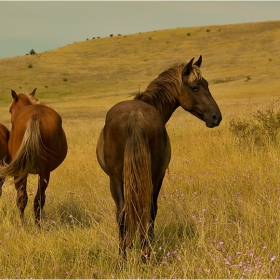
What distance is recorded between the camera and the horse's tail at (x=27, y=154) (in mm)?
5980

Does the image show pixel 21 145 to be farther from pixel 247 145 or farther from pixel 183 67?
pixel 247 145

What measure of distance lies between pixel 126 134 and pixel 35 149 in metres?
2.17

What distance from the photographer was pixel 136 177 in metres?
4.18

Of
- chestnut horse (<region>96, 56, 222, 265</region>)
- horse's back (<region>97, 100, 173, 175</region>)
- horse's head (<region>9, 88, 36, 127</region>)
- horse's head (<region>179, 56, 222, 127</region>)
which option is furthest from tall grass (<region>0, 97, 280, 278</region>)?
horse's head (<region>9, 88, 36, 127</region>)

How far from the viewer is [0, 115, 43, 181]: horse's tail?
19.6ft

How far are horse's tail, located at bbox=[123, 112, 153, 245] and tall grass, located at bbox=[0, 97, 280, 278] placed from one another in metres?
0.27

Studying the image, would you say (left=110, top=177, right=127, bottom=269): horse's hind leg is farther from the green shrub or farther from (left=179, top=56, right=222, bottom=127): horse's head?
the green shrub

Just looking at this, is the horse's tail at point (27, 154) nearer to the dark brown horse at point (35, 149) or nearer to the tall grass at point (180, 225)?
the dark brown horse at point (35, 149)

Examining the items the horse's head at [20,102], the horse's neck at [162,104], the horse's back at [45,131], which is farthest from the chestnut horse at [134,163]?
the horse's head at [20,102]

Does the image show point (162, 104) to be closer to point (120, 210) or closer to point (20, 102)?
point (120, 210)

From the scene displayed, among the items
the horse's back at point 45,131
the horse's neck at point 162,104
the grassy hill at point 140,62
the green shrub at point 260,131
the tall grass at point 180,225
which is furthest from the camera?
the grassy hill at point 140,62

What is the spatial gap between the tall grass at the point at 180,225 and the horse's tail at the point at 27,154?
0.62 m

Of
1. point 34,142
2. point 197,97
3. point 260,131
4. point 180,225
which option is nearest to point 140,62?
point 260,131

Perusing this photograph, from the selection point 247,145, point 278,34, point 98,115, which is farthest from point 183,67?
point 278,34
